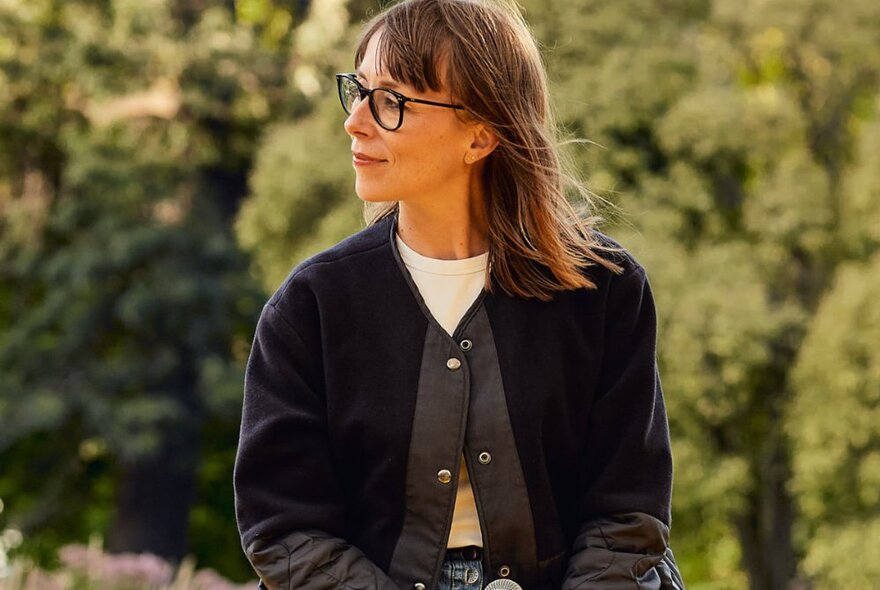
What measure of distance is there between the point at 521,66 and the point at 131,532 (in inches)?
473

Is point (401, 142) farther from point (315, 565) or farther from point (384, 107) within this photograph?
point (315, 565)

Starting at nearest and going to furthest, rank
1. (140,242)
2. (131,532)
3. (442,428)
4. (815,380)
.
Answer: (442,428) < (815,380) < (140,242) < (131,532)

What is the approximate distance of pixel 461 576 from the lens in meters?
2.01

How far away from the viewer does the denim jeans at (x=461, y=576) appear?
201cm

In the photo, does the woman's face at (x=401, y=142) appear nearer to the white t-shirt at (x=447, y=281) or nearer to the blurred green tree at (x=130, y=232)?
the white t-shirt at (x=447, y=281)

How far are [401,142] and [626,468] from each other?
573 mm

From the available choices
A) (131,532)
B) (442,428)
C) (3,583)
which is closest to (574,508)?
(442,428)

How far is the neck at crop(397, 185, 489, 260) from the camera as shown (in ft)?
6.98

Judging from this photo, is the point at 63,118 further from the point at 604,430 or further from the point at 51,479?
the point at 604,430

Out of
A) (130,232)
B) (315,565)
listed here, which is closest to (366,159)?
(315,565)

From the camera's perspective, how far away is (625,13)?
418 inches

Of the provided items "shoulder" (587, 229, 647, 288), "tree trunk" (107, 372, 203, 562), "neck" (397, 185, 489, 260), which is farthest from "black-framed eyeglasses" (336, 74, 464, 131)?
"tree trunk" (107, 372, 203, 562)

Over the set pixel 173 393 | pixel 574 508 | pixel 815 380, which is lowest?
pixel 815 380

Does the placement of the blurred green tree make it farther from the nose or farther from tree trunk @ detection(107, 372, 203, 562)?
the nose
